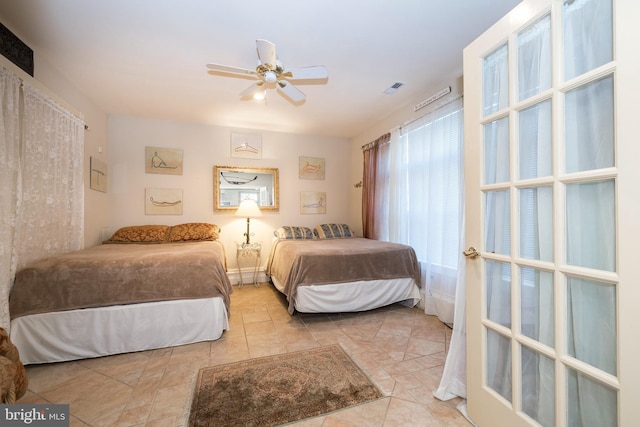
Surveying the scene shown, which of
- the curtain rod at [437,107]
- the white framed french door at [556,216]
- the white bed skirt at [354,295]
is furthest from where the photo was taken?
the white bed skirt at [354,295]

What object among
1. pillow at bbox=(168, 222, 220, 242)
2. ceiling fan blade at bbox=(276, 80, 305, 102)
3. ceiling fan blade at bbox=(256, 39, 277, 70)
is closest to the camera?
ceiling fan blade at bbox=(256, 39, 277, 70)

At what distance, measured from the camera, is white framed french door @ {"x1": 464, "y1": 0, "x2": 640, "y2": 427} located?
0.82 meters

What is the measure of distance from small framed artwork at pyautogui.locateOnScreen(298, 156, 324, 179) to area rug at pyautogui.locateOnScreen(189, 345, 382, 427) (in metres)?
3.08

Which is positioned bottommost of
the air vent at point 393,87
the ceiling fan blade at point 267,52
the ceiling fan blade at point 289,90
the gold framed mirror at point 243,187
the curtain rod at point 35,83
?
the gold framed mirror at point 243,187

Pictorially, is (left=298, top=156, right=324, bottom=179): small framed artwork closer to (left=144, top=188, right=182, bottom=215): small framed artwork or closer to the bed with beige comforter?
(left=144, top=188, right=182, bottom=215): small framed artwork

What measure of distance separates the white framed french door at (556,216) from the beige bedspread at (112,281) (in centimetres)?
205

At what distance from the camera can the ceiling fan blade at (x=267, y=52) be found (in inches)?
67.4

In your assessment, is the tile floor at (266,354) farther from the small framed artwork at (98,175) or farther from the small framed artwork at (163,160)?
the small framed artwork at (163,160)

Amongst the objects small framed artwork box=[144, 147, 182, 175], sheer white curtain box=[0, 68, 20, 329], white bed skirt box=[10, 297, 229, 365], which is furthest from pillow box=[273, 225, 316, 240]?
sheer white curtain box=[0, 68, 20, 329]

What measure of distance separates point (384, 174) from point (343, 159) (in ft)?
4.16

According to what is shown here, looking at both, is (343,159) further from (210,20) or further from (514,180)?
(514,180)

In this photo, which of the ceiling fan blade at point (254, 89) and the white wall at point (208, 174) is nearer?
the ceiling fan blade at point (254, 89)

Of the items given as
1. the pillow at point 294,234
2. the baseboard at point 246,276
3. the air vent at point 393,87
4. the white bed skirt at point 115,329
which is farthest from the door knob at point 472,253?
the baseboard at point 246,276

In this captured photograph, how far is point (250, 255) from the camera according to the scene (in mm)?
4156
